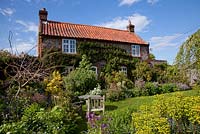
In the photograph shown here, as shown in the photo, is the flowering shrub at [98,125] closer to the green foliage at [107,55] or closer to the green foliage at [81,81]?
the green foliage at [81,81]

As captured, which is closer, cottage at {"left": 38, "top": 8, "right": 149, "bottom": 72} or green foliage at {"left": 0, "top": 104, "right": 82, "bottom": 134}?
green foliage at {"left": 0, "top": 104, "right": 82, "bottom": 134}

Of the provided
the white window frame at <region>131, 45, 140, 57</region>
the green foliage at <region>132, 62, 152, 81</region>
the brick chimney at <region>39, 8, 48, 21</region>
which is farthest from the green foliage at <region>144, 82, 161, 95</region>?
the brick chimney at <region>39, 8, 48, 21</region>

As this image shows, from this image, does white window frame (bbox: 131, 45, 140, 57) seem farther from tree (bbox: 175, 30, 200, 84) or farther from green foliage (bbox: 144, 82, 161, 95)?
tree (bbox: 175, 30, 200, 84)

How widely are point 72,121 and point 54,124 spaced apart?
5.20 ft

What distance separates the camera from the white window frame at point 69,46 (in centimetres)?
2380

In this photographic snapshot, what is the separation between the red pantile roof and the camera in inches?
949

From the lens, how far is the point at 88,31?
2661 cm

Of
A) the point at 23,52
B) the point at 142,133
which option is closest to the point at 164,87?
the point at 23,52

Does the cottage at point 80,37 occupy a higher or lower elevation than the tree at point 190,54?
higher

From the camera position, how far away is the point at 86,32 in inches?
1031

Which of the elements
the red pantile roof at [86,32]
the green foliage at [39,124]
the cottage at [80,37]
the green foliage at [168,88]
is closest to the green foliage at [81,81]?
the cottage at [80,37]

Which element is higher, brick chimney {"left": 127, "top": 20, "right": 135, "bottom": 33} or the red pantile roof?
brick chimney {"left": 127, "top": 20, "right": 135, "bottom": 33}

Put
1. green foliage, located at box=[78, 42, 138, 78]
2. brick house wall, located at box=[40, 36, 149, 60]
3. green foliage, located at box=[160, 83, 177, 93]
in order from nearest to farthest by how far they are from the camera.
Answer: green foliage, located at box=[160, 83, 177, 93]
brick house wall, located at box=[40, 36, 149, 60]
green foliage, located at box=[78, 42, 138, 78]

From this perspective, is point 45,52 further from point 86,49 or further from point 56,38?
point 86,49
